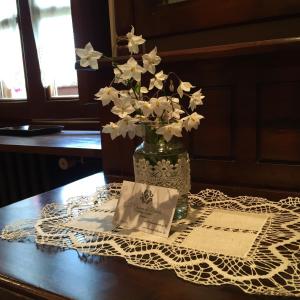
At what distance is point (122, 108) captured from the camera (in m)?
0.67

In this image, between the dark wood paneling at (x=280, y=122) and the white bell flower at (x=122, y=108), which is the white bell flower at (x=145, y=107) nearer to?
the white bell flower at (x=122, y=108)

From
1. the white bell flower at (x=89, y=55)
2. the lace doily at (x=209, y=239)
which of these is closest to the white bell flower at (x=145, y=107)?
the white bell flower at (x=89, y=55)

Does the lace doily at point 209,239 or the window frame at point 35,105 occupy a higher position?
the window frame at point 35,105

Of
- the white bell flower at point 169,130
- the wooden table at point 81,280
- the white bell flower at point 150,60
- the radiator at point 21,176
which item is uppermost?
the white bell flower at point 150,60

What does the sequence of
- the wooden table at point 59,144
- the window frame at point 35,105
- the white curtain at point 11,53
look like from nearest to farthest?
1. the wooden table at point 59,144
2. the window frame at point 35,105
3. the white curtain at point 11,53

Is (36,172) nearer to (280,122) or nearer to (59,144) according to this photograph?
(59,144)

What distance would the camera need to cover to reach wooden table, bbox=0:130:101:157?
1332mm

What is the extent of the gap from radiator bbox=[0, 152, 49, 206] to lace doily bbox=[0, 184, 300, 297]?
78cm

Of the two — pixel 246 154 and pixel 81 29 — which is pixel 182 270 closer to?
pixel 246 154

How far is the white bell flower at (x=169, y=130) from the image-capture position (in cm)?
64

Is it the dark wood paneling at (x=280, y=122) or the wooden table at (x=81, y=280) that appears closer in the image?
the wooden table at (x=81, y=280)

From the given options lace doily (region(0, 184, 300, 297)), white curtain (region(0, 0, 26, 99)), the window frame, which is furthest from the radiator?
lace doily (region(0, 184, 300, 297))

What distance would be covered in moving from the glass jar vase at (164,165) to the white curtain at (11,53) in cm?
164

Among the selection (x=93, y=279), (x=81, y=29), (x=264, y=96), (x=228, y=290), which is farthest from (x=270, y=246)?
(x=81, y=29)
